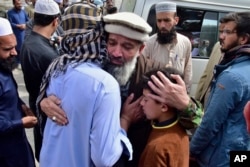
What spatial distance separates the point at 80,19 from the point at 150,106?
0.65 metres

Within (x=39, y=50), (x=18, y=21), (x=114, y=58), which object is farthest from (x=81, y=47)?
(x=18, y=21)

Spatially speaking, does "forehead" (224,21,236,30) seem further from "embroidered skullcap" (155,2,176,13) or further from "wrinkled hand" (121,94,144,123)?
"embroidered skullcap" (155,2,176,13)

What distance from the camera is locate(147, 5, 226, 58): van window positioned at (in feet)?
17.4

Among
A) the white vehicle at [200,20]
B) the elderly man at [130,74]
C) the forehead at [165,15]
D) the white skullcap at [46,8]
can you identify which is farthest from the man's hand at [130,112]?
the white vehicle at [200,20]

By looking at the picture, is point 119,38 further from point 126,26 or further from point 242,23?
point 242,23

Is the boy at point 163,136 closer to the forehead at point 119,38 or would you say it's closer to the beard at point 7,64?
the forehead at point 119,38

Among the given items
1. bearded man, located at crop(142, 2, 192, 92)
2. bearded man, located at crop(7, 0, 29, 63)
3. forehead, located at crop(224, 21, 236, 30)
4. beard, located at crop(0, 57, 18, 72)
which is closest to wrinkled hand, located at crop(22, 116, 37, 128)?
beard, located at crop(0, 57, 18, 72)

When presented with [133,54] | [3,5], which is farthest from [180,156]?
[3,5]

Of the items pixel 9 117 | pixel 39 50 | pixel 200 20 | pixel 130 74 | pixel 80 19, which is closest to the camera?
pixel 130 74

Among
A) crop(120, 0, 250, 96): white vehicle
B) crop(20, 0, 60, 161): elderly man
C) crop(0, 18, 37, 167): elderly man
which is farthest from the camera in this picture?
crop(120, 0, 250, 96): white vehicle

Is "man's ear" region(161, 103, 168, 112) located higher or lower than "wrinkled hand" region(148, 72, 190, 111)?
lower

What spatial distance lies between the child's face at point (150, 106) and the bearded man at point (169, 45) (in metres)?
2.30

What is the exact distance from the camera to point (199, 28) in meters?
5.46

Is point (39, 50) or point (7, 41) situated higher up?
point (7, 41)
